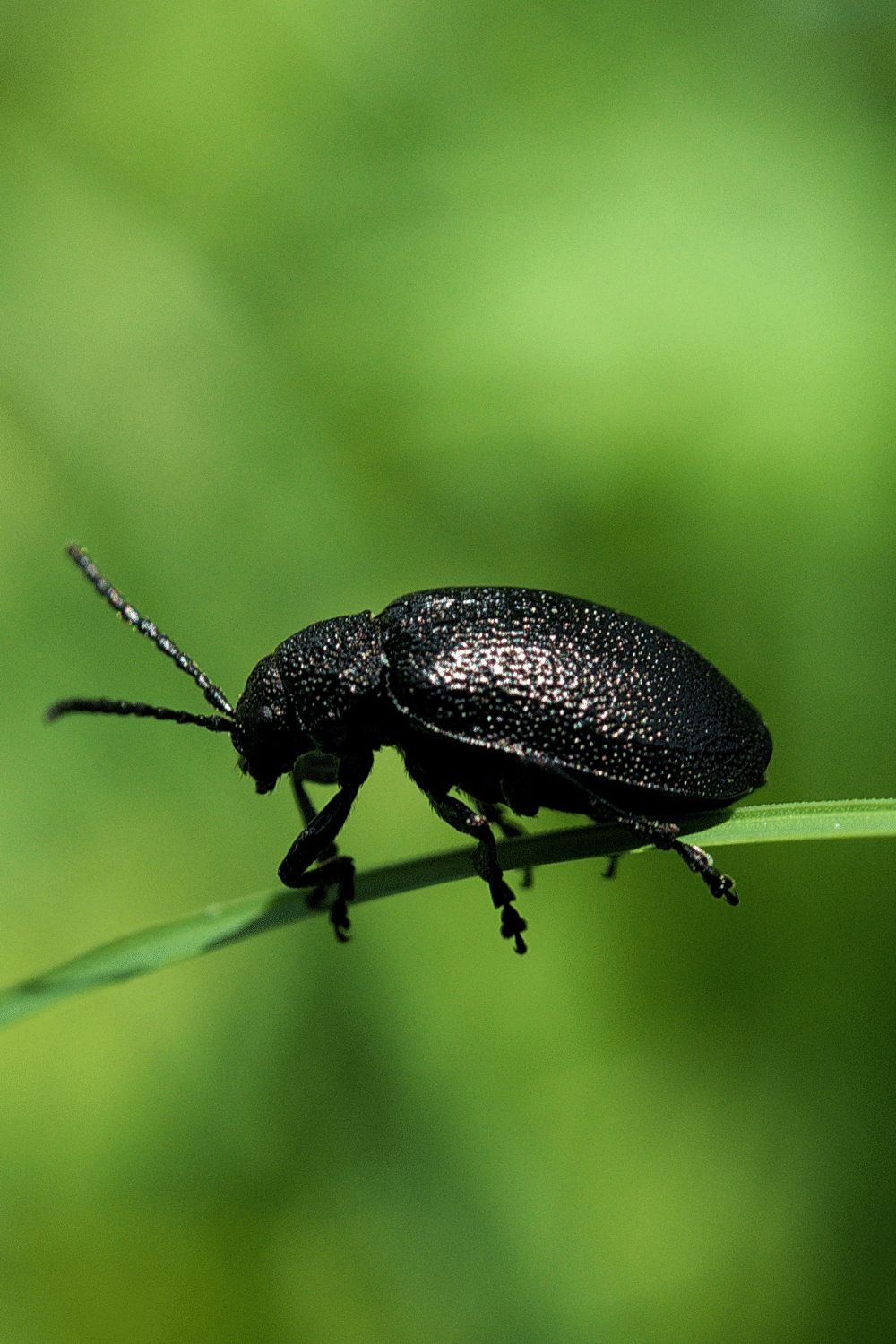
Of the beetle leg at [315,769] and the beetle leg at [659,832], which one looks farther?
the beetle leg at [315,769]

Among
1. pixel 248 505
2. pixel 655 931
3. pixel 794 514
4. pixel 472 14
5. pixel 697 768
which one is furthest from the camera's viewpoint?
pixel 472 14

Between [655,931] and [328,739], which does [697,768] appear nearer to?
[328,739]

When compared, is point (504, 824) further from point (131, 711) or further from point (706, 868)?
point (131, 711)

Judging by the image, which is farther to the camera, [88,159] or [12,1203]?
[88,159]

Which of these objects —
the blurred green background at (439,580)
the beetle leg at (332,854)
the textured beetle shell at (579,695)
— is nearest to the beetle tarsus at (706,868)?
the textured beetle shell at (579,695)

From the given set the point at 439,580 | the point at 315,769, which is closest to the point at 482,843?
the point at 315,769

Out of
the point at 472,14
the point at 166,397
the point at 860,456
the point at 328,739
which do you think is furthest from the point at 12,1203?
the point at 472,14

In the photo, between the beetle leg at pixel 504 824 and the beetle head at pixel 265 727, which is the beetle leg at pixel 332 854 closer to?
the beetle head at pixel 265 727
